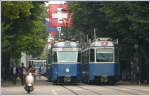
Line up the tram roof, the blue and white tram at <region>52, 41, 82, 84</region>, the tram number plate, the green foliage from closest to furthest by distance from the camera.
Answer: the green foliage < the blue and white tram at <region>52, 41, 82, 84</region> < the tram roof < the tram number plate

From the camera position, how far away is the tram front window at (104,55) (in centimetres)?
4753

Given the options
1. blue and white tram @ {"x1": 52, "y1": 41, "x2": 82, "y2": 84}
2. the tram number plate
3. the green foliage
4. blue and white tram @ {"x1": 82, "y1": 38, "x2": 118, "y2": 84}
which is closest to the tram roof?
blue and white tram @ {"x1": 52, "y1": 41, "x2": 82, "y2": 84}

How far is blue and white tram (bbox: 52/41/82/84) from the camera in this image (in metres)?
47.4

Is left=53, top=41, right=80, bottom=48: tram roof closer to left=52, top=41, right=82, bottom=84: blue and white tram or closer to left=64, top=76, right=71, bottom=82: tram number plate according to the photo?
left=52, top=41, right=82, bottom=84: blue and white tram

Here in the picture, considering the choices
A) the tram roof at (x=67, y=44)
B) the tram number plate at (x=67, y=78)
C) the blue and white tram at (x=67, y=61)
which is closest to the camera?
the blue and white tram at (x=67, y=61)

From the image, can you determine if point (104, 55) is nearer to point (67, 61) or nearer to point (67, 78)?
point (67, 61)

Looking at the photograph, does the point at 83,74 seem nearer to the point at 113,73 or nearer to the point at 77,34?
the point at 113,73

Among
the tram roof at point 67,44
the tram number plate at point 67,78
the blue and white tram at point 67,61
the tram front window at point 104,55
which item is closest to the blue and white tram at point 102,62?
the tram front window at point 104,55

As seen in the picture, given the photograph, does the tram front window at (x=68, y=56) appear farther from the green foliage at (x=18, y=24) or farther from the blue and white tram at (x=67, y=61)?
the green foliage at (x=18, y=24)

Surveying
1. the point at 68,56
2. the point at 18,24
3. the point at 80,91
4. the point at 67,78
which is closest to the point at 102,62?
the point at 68,56

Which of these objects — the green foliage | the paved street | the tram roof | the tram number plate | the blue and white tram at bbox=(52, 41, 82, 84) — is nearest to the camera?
the paved street

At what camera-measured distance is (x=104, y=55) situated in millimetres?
47656

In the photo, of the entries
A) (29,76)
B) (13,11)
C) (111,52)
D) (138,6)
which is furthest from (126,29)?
(29,76)

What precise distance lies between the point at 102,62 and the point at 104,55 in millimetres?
555
